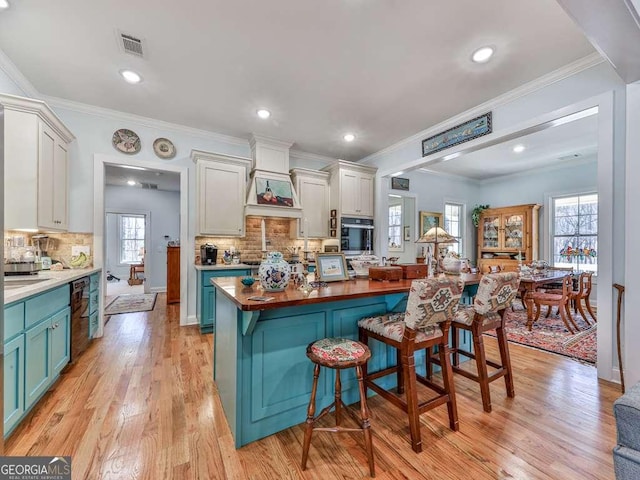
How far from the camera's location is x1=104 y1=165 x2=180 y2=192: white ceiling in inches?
233

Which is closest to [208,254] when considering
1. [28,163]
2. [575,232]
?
[28,163]

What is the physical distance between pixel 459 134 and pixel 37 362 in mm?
4657

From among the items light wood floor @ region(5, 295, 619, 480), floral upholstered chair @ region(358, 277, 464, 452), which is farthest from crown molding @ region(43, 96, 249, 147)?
floral upholstered chair @ region(358, 277, 464, 452)

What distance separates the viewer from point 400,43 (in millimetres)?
2344

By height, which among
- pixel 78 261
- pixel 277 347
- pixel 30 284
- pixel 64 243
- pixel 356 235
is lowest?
pixel 277 347

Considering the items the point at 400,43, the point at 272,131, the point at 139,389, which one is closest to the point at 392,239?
the point at 272,131

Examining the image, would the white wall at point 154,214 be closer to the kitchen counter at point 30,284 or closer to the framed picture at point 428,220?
the kitchen counter at point 30,284

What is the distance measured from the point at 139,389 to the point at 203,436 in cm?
94

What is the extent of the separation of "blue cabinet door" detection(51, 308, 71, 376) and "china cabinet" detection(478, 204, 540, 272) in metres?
7.00

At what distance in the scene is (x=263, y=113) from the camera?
357 cm

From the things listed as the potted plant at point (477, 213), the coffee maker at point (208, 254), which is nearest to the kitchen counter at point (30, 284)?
the coffee maker at point (208, 254)

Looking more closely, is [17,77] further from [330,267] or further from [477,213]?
[477,213]

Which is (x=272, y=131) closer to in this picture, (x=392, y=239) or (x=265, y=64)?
(x=265, y=64)

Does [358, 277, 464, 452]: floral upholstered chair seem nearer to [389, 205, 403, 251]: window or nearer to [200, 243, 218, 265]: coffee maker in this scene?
[200, 243, 218, 265]: coffee maker
